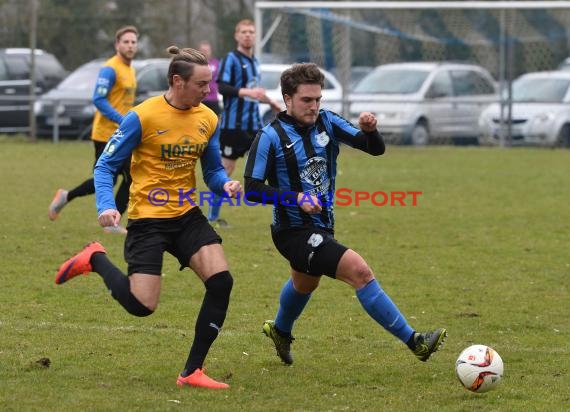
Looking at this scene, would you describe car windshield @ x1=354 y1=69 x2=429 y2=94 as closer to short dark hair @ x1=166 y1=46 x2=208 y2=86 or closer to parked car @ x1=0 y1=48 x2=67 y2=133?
parked car @ x1=0 y1=48 x2=67 y2=133

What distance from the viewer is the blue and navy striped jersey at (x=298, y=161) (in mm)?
5938

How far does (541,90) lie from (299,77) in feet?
53.8

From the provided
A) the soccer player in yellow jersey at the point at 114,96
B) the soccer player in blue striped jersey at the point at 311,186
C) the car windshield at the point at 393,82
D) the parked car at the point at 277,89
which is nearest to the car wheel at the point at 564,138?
the car windshield at the point at 393,82

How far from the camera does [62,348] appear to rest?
6.54 metres

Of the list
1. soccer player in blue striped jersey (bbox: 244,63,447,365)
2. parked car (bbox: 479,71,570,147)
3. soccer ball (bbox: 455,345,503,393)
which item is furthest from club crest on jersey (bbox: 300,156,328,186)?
parked car (bbox: 479,71,570,147)

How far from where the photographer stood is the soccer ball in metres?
5.50

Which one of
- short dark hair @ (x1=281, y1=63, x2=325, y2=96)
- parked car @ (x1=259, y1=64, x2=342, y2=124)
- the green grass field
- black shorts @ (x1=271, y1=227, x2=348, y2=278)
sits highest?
short dark hair @ (x1=281, y1=63, x2=325, y2=96)

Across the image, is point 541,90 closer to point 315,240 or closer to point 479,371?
point 315,240

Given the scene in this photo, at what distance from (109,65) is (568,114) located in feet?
38.9

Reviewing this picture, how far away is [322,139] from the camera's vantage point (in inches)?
238

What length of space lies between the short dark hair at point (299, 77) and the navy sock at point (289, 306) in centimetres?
108

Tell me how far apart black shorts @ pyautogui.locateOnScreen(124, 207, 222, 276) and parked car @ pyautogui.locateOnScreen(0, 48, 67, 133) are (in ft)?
53.1

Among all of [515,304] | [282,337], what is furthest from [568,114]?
[282,337]

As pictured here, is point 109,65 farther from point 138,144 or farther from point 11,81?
point 11,81
